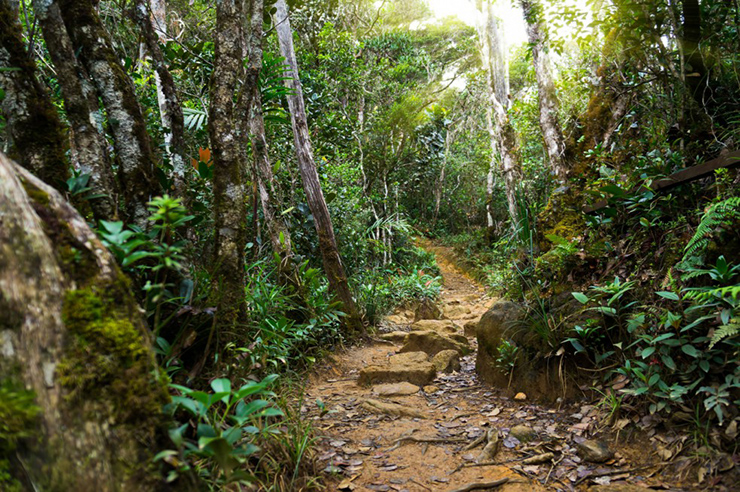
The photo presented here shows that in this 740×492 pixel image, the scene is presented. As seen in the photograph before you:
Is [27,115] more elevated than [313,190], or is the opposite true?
[27,115]

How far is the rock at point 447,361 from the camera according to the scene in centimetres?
455

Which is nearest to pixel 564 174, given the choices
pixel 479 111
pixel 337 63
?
pixel 337 63

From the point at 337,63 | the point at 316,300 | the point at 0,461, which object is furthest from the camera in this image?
the point at 337,63

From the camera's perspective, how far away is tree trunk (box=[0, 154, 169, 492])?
1126 millimetres

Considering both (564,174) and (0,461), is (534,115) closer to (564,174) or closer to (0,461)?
(564,174)

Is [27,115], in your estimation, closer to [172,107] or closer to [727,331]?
[172,107]

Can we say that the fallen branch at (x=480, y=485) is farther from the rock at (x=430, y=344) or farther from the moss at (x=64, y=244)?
the rock at (x=430, y=344)

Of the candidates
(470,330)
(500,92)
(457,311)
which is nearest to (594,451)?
(470,330)

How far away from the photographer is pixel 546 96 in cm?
630

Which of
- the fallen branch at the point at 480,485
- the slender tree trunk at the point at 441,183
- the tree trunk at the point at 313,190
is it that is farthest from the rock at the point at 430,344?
the slender tree trunk at the point at 441,183

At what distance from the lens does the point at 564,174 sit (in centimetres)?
525

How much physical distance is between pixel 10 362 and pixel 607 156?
4983 millimetres

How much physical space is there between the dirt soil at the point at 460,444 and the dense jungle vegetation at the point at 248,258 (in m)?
0.22

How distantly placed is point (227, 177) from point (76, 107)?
0.87 metres
